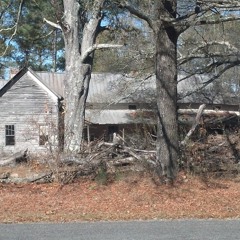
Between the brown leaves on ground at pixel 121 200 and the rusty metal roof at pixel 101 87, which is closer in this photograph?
the brown leaves on ground at pixel 121 200

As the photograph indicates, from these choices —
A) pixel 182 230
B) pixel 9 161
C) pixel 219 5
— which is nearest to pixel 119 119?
pixel 9 161

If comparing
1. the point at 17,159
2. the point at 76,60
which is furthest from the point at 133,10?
the point at 17,159

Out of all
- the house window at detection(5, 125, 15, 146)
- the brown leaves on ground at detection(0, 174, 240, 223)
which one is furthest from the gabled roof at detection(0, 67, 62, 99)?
the brown leaves on ground at detection(0, 174, 240, 223)

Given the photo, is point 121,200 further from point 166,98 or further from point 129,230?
point 129,230

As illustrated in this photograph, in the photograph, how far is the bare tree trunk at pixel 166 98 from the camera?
14.5 meters

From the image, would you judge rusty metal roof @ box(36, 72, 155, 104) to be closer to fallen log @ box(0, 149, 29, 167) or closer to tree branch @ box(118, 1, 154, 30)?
fallen log @ box(0, 149, 29, 167)

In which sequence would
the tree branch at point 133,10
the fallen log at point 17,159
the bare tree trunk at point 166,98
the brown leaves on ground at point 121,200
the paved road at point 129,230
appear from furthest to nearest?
the fallen log at point 17,159 → the bare tree trunk at point 166,98 → the tree branch at point 133,10 → the brown leaves on ground at point 121,200 → the paved road at point 129,230

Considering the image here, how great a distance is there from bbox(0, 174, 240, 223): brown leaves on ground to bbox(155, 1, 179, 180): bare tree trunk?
69 cm

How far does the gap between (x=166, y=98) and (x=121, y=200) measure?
3.55m

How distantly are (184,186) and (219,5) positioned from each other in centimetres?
489

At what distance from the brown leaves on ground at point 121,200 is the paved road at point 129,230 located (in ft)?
2.61

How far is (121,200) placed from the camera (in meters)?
12.7

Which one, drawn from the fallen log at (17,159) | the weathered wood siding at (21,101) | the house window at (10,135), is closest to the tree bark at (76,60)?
the fallen log at (17,159)

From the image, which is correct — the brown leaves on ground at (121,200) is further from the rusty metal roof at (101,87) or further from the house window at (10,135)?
the house window at (10,135)
